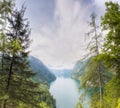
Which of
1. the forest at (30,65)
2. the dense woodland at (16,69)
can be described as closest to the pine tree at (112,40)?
the forest at (30,65)

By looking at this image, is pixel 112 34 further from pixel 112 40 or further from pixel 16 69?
pixel 16 69

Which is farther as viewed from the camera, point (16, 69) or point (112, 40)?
point (16, 69)

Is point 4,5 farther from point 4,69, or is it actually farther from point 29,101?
point 29,101

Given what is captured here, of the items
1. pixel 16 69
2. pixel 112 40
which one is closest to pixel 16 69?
pixel 16 69

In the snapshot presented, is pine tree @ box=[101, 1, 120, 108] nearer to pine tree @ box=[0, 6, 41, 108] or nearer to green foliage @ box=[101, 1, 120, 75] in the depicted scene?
green foliage @ box=[101, 1, 120, 75]

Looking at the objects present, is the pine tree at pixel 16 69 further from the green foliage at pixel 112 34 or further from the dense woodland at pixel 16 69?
the green foliage at pixel 112 34

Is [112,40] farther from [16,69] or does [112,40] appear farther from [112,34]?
[16,69]

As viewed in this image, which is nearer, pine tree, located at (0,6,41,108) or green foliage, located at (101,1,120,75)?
green foliage, located at (101,1,120,75)

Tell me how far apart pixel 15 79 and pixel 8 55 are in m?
2.14

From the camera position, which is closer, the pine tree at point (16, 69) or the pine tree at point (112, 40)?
the pine tree at point (112, 40)

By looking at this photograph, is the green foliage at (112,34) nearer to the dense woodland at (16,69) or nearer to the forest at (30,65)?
the forest at (30,65)

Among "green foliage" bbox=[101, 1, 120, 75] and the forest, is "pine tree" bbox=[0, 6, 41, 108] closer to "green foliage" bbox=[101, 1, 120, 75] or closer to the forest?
the forest

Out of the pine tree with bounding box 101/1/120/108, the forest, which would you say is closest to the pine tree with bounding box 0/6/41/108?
the forest

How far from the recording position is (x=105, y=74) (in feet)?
60.6
